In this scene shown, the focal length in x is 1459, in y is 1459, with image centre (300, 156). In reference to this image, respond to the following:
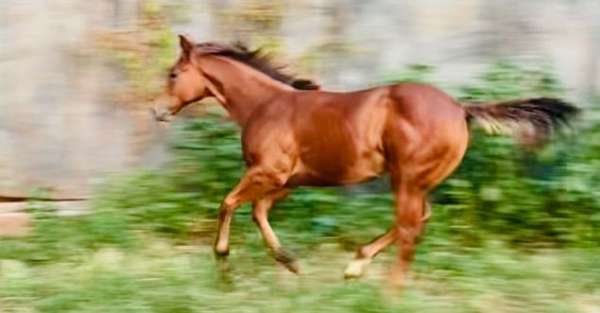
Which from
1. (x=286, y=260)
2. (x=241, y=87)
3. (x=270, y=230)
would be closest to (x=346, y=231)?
(x=270, y=230)

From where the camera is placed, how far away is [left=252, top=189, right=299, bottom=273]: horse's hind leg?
8.74 meters

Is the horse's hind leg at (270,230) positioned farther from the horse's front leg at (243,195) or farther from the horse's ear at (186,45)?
the horse's ear at (186,45)

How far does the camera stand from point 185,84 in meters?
9.10

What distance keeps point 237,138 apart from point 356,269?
180 centimetres

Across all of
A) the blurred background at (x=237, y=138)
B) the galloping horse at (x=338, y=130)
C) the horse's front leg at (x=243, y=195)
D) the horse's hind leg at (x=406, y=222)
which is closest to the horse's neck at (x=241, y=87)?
the galloping horse at (x=338, y=130)

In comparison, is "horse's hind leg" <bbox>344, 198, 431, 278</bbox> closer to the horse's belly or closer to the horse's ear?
the horse's belly

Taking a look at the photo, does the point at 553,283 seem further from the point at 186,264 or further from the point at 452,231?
the point at 186,264

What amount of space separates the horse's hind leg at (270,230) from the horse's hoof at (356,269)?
344 mm

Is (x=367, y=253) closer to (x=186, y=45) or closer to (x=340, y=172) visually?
(x=340, y=172)

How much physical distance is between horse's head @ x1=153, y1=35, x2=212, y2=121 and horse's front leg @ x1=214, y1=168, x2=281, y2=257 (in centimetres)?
67

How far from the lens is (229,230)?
9242 mm

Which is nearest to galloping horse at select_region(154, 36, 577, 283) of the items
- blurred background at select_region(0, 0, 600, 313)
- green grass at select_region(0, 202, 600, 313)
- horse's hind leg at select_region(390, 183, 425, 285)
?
horse's hind leg at select_region(390, 183, 425, 285)

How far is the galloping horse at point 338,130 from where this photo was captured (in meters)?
8.52

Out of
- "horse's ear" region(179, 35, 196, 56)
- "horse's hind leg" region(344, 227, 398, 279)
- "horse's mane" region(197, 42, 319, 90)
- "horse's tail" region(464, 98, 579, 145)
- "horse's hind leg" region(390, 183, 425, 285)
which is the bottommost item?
"horse's hind leg" region(344, 227, 398, 279)
